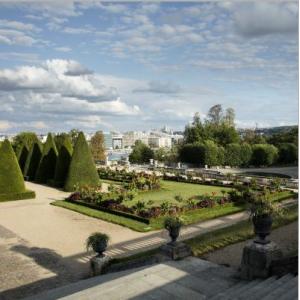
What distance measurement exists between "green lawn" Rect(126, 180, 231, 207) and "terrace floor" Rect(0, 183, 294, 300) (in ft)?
17.4

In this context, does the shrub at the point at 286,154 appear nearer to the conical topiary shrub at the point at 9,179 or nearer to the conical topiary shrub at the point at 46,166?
the conical topiary shrub at the point at 46,166

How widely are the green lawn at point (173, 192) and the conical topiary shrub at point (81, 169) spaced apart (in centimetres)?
423

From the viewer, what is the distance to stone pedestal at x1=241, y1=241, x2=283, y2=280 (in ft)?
31.0

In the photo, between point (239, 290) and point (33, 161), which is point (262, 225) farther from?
point (33, 161)

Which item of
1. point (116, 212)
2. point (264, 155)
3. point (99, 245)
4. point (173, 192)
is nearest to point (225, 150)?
point (264, 155)

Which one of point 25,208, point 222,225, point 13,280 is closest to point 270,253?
point 13,280

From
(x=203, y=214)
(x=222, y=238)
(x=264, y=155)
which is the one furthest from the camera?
(x=264, y=155)

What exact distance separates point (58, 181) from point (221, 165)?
92.9 ft

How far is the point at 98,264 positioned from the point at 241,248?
5.17 m

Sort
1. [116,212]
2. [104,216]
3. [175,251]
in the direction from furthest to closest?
[116,212] < [104,216] < [175,251]

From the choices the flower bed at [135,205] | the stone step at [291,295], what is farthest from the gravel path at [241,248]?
the flower bed at [135,205]

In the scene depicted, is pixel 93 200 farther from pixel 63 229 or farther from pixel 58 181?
pixel 58 181

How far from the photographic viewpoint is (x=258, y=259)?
9.52 metres

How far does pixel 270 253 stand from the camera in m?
9.50
